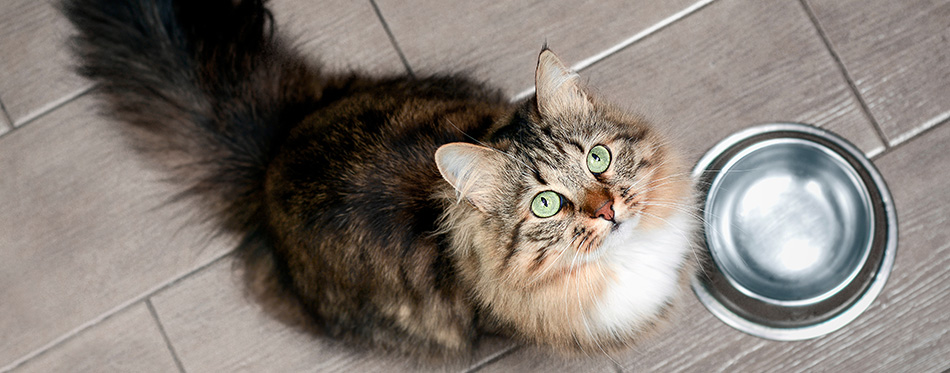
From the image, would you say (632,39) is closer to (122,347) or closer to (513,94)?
(513,94)

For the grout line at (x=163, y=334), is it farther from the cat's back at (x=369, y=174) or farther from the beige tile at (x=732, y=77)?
the beige tile at (x=732, y=77)

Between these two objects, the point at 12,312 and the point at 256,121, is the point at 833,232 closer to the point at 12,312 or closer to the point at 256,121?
the point at 256,121

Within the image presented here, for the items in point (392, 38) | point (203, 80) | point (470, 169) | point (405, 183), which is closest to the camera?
point (470, 169)

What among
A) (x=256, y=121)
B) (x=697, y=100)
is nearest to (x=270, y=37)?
Answer: (x=256, y=121)

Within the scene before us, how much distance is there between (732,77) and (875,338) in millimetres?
622


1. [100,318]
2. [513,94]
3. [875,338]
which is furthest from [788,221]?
[100,318]

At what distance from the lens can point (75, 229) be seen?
4.53ft

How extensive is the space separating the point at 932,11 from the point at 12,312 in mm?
2157

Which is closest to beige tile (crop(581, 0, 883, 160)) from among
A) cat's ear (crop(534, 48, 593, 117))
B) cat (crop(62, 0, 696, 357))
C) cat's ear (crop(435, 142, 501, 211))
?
cat (crop(62, 0, 696, 357))

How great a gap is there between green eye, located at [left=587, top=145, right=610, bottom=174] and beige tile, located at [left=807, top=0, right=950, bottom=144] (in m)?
0.80

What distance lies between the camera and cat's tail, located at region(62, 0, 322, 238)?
3.47ft

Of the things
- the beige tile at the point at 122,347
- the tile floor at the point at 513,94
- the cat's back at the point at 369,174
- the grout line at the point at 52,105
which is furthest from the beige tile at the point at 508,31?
the beige tile at the point at 122,347

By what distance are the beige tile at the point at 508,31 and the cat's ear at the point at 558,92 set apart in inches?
18.1

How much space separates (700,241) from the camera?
Result: 1250 millimetres
